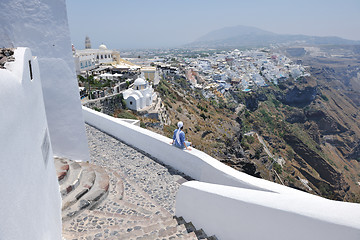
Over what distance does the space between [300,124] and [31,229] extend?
202 ft

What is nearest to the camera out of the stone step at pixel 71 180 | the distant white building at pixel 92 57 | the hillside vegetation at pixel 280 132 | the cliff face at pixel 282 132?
the stone step at pixel 71 180

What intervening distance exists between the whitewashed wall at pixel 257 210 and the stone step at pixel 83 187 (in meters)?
1.62

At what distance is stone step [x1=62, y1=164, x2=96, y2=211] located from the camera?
12.4ft

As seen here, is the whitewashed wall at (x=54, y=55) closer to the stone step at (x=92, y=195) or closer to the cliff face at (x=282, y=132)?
the stone step at (x=92, y=195)

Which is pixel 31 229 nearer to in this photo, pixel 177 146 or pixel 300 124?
pixel 177 146

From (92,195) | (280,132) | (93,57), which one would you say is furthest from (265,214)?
(280,132)

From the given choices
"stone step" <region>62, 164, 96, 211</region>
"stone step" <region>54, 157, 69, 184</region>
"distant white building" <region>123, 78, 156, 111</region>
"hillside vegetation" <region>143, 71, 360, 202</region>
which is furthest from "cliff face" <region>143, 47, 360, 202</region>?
"stone step" <region>54, 157, 69, 184</region>

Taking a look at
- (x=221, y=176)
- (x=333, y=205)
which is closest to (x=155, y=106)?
(x=221, y=176)

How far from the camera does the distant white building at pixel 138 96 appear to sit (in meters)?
22.0

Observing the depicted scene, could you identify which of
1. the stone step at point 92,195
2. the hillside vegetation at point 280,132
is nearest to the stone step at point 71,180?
the stone step at point 92,195

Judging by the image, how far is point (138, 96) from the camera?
22.2 metres

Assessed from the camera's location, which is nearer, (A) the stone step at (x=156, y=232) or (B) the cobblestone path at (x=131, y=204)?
(A) the stone step at (x=156, y=232)

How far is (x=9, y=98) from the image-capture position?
1.60 metres

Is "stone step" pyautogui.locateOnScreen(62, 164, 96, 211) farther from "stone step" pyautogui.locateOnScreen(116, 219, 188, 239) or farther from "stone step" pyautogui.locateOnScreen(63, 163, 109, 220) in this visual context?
"stone step" pyautogui.locateOnScreen(116, 219, 188, 239)
